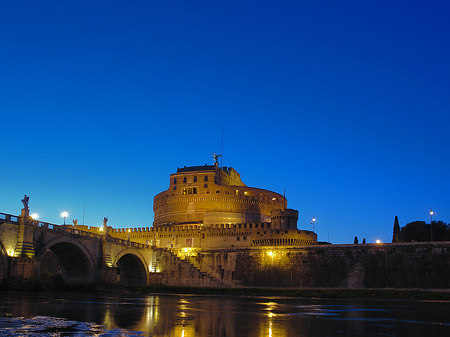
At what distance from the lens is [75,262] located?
54.4 m

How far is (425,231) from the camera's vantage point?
260 feet

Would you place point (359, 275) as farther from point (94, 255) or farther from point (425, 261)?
point (94, 255)

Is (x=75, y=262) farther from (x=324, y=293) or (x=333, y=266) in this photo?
(x=333, y=266)

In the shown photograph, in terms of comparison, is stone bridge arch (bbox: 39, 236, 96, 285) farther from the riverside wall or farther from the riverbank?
the riverside wall

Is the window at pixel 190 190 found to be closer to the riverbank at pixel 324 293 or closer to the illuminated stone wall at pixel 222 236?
the illuminated stone wall at pixel 222 236

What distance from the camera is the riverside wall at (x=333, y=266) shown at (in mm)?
56938

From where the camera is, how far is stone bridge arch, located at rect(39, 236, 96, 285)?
Result: 51781 mm

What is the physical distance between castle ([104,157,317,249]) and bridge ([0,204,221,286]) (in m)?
11.0

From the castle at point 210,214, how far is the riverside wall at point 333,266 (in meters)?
7.63

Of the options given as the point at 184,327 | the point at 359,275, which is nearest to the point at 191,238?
the point at 359,275

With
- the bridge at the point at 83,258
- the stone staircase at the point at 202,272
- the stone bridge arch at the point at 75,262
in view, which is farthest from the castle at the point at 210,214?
the stone bridge arch at the point at 75,262

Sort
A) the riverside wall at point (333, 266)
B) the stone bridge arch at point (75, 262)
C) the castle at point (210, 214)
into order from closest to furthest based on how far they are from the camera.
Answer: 1. the stone bridge arch at point (75, 262)
2. the riverside wall at point (333, 266)
3. the castle at point (210, 214)

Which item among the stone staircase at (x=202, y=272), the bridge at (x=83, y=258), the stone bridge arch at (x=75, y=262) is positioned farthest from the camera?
the stone staircase at (x=202, y=272)

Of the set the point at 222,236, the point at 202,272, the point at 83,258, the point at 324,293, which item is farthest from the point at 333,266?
the point at 83,258
